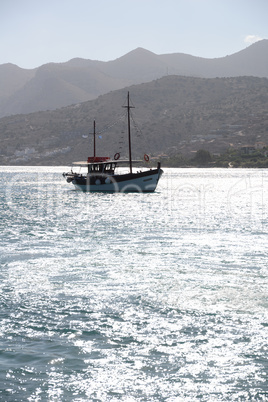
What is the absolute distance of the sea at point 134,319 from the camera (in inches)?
370

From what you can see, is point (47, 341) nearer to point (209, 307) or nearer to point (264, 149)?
point (209, 307)

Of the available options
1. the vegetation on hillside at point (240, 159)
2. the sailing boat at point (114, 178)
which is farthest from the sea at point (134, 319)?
the vegetation on hillside at point (240, 159)

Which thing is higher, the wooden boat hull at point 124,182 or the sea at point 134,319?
the wooden boat hull at point 124,182

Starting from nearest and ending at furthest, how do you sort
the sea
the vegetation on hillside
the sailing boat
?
the sea → the sailing boat → the vegetation on hillside

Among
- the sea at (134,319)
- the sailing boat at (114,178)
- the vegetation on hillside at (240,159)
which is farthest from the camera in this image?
the vegetation on hillside at (240,159)

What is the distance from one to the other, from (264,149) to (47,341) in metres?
188

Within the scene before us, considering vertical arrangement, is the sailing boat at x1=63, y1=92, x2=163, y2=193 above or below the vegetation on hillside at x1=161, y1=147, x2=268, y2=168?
below

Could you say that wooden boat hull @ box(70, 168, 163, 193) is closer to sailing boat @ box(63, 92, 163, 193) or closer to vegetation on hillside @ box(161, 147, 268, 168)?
sailing boat @ box(63, 92, 163, 193)

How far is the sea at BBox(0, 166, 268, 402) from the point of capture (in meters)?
9.39

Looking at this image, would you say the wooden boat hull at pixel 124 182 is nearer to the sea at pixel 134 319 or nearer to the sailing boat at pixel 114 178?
the sailing boat at pixel 114 178

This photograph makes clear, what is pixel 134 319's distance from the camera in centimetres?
1313

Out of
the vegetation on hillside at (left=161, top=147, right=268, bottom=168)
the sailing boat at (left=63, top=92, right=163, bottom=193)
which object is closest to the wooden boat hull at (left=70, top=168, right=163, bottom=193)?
the sailing boat at (left=63, top=92, right=163, bottom=193)

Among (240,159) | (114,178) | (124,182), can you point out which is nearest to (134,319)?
(124,182)

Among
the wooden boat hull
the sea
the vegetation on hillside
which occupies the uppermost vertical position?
the vegetation on hillside
